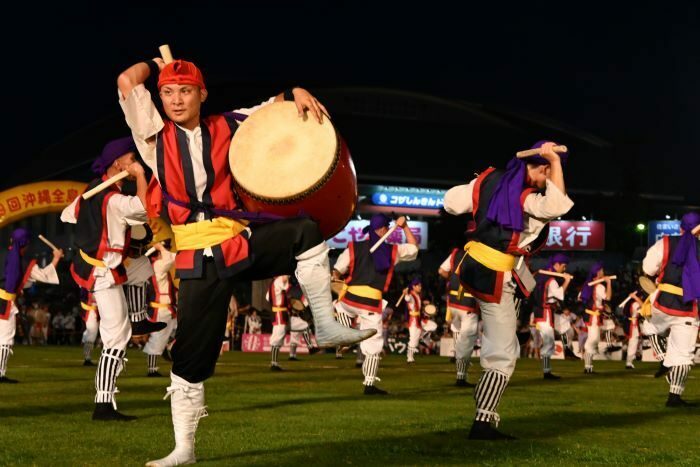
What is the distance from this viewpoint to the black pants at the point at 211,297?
637 centimetres

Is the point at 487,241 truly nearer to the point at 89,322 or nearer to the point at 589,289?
the point at 89,322

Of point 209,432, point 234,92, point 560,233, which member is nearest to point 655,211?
point 560,233

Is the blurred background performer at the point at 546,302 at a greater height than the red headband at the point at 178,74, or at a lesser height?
lesser

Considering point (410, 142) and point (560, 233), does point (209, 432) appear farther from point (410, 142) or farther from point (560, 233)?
point (410, 142)

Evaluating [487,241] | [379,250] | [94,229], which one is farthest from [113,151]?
[379,250]

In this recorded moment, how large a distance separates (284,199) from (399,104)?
2568 inches

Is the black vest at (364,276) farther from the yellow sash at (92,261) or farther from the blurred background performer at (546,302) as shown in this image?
the blurred background performer at (546,302)

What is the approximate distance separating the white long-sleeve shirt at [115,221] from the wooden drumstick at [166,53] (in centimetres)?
336

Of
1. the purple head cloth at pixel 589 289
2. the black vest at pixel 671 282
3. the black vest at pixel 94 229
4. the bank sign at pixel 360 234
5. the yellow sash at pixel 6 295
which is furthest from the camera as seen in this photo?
the bank sign at pixel 360 234

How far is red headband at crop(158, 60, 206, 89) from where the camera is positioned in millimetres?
6551

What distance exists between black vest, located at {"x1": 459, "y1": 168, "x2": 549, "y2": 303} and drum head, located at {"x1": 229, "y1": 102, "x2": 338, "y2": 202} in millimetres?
2825

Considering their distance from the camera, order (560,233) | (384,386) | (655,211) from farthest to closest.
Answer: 1. (655,211)
2. (560,233)
3. (384,386)

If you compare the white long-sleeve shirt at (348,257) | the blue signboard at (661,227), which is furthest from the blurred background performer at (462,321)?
the blue signboard at (661,227)

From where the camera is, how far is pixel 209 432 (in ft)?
29.9
